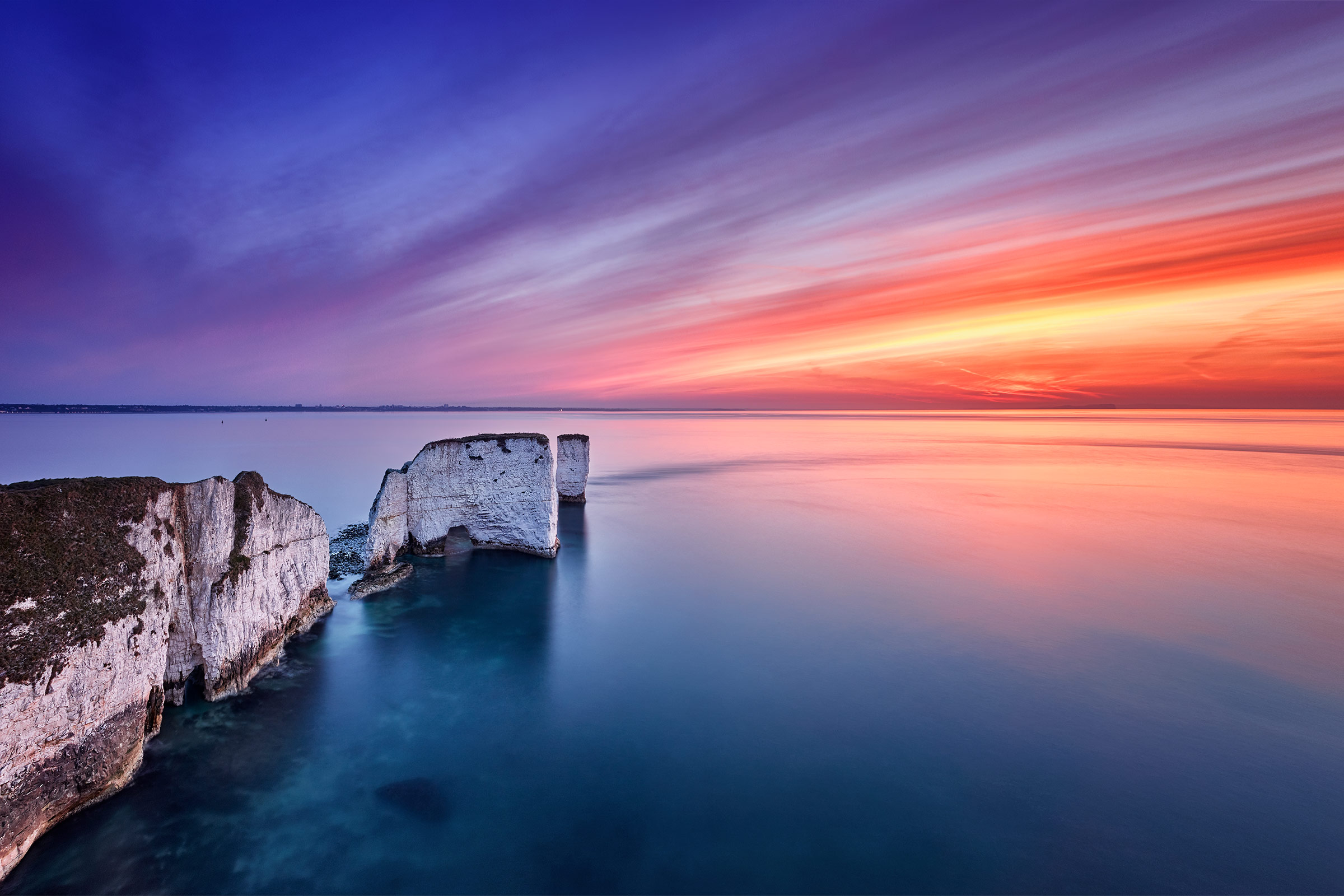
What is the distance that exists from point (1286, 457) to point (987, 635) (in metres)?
55.0

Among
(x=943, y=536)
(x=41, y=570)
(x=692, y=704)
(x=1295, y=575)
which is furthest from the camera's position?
(x=943, y=536)

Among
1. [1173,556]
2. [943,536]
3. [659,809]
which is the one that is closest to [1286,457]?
[1173,556]

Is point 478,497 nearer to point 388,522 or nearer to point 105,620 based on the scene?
point 388,522

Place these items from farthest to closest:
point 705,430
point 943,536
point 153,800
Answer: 1. point 705,430
2. point 943,536
3. point 153,800

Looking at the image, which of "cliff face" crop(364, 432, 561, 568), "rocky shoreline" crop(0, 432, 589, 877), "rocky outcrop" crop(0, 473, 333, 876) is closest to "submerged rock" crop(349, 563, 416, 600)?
"cliff face" crop(364, 432, 561, 568)

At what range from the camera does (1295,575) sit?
567 inches

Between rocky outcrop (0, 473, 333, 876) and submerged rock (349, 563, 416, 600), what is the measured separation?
4.08 meters

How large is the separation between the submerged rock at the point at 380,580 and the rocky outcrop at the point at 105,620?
4.08 m

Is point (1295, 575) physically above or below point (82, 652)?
below

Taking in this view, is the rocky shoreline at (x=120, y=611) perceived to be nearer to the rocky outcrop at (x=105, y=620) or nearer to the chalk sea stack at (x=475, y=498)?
the rocky outcrop at (x=105, y=620)

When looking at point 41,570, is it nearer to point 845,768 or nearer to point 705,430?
point 845,768

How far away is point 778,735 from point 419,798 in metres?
4.86

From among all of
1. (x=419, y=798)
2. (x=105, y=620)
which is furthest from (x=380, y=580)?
(x=419, y=798)

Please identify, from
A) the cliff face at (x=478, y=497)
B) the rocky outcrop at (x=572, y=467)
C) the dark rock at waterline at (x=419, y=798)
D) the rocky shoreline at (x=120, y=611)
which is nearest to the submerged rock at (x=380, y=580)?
the cliff face at (x=478, y=497)
